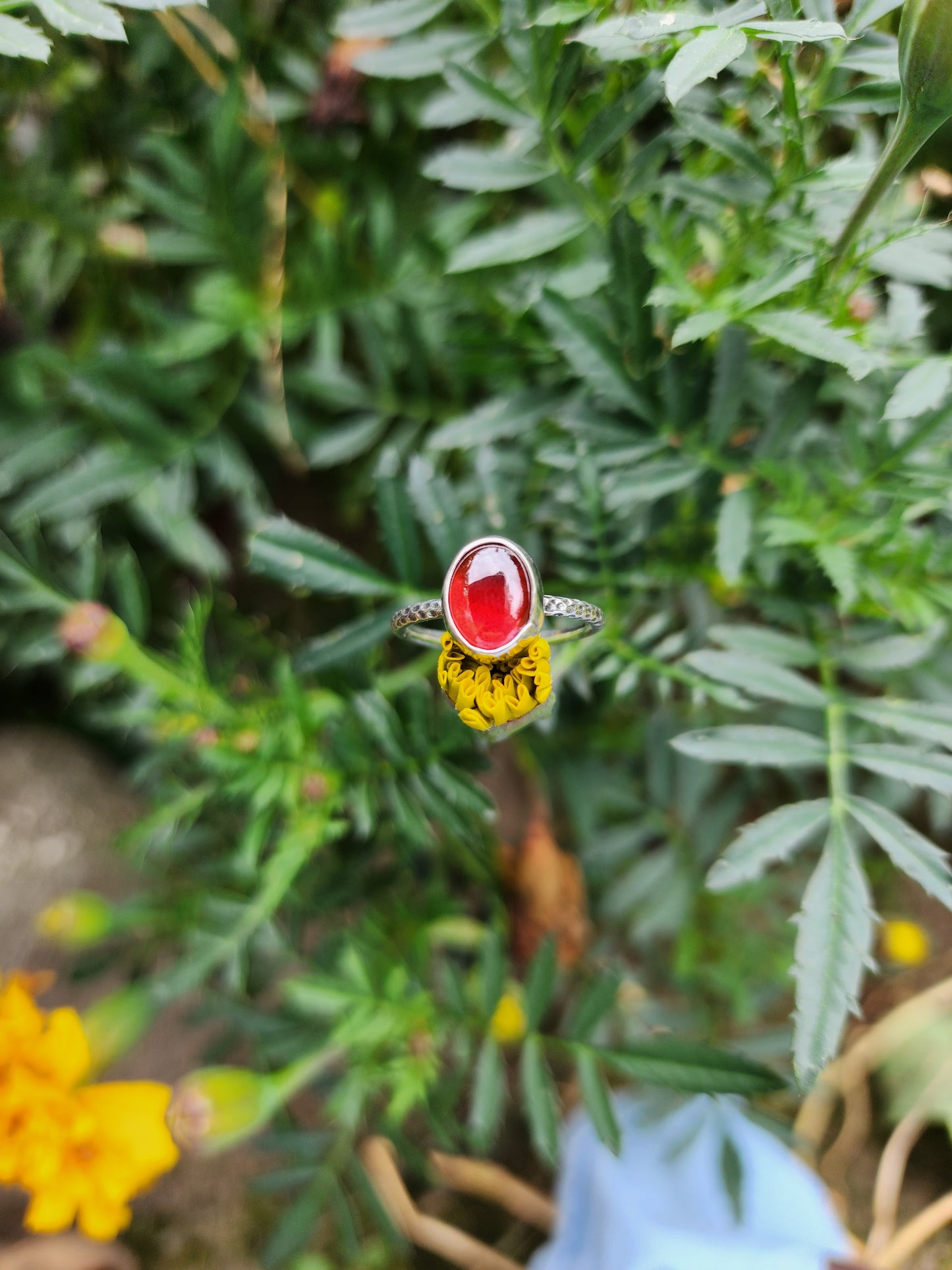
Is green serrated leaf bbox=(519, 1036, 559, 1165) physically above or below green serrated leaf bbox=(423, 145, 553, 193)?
below

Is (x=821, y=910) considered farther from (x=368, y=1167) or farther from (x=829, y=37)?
(x=368, y=1167)

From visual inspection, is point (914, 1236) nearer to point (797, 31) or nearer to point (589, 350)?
point (589, 350)

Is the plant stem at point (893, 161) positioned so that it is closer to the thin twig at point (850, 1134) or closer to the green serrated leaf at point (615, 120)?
the green serrated leaf at point (615, 120)

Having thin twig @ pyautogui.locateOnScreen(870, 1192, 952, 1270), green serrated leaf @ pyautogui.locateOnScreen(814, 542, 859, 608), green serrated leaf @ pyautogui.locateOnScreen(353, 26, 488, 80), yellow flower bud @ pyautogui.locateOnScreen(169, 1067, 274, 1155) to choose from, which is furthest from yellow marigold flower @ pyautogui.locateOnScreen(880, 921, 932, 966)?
green serrated leaf @ pyautogui.locateOnScreen(353, 26, 488, 80)

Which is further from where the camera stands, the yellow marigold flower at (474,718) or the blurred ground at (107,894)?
the blurred ground at (107,894)

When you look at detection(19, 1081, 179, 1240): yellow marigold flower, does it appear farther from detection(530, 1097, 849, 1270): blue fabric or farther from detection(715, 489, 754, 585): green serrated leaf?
detection(715, 489, 754, 585): green serrated leaf

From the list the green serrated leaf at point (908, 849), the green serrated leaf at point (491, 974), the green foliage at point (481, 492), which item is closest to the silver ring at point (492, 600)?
the green foliage at point (481, 492)
